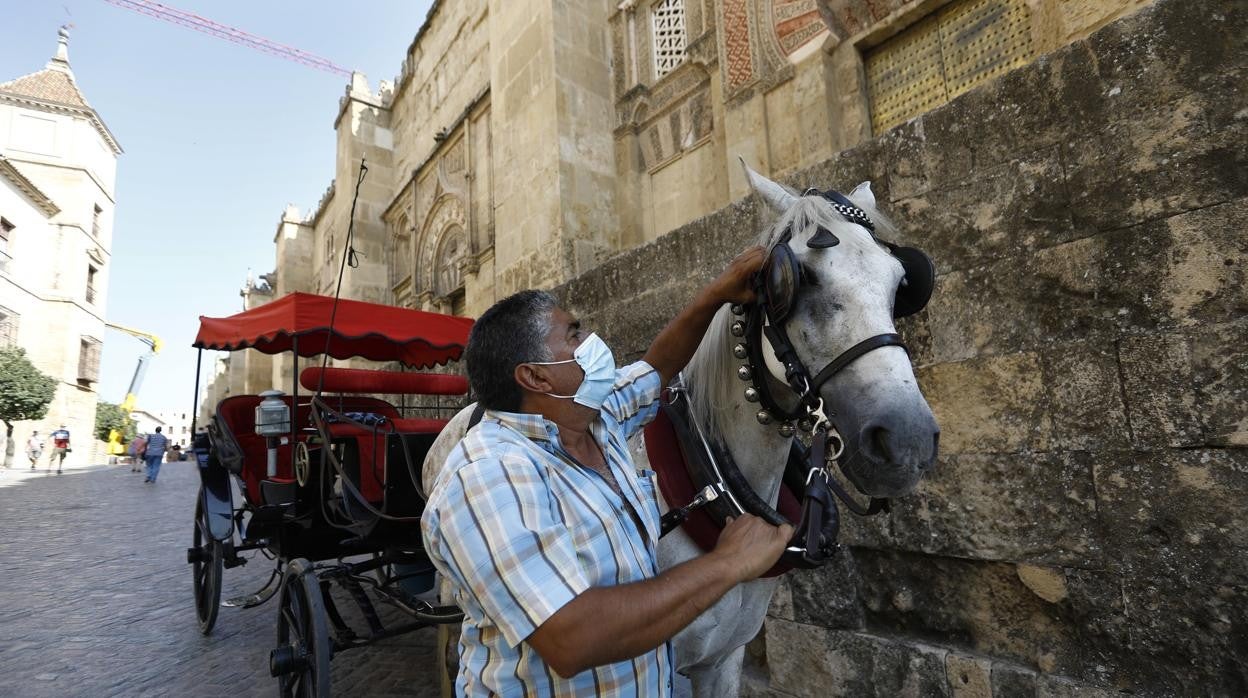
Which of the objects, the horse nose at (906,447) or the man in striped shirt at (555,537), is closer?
the man in striped shirt at (555,537)

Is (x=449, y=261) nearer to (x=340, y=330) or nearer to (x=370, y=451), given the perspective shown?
(x=340, y=330)

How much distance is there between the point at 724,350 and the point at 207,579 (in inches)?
178

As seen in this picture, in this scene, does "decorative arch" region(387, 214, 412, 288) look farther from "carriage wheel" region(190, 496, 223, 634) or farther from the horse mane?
the horse mane

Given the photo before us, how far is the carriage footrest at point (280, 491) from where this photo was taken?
3689 millimetres

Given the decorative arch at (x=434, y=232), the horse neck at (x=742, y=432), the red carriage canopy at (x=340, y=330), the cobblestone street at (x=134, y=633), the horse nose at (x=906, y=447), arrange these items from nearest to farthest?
1. the horse nose at (x=906, y=447)
2. the horse neck at (x=742, y=432)
3. the cobblestone street at (x=134, y=633)
4. the red carriage canopy at (x=340, y=330)
5. the decorative arch at (x=434, y=232)

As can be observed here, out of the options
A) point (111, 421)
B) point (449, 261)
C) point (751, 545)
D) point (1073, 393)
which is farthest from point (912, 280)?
point (111, 421)

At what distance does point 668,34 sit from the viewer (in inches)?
390

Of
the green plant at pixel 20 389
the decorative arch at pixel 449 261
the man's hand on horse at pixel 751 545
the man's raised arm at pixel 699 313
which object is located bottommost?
the man's hand on horse at pixel 751 545

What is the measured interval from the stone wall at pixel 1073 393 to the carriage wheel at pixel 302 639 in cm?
207

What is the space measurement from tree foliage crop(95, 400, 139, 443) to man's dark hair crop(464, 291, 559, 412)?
54786 millimetres

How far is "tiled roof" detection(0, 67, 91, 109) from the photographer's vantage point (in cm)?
3183

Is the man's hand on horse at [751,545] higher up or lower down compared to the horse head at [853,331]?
lower down

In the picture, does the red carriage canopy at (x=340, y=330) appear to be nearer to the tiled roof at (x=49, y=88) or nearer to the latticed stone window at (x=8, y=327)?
the latticed stone window at (x=8, y=327)

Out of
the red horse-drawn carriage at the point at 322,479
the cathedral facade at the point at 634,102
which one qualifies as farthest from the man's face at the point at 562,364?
the red horse-drawn carriage at the point at 322,479
